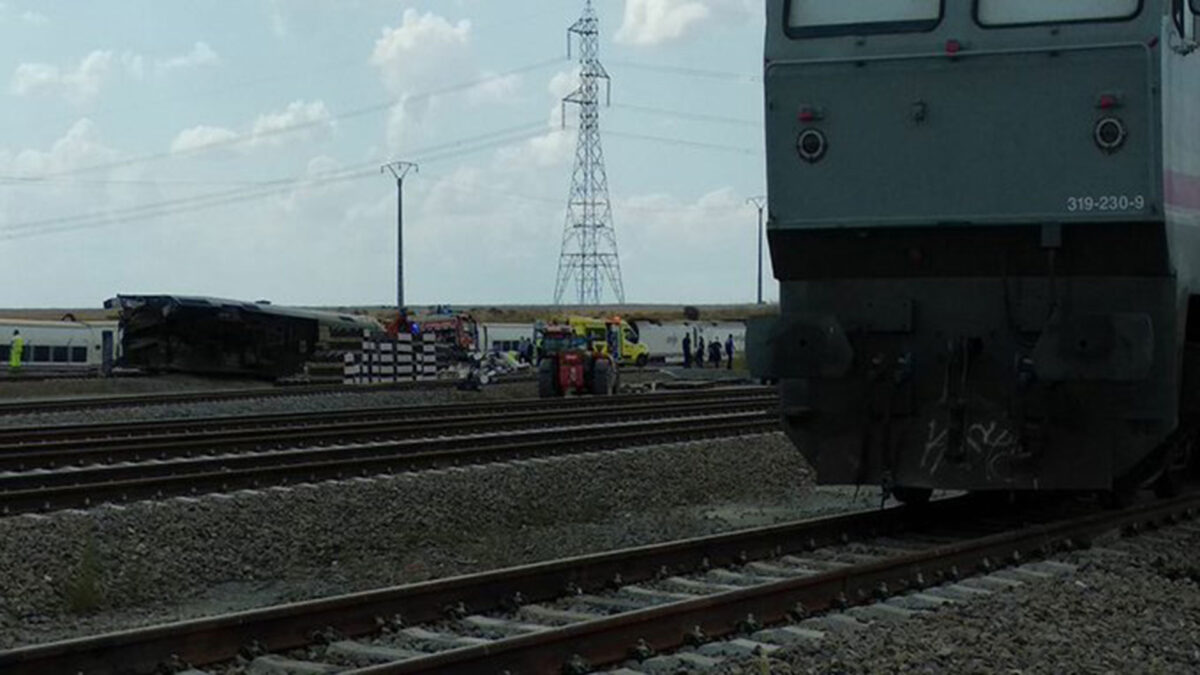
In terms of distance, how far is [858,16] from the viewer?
10859 mm

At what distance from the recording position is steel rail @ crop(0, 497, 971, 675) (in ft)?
21.8

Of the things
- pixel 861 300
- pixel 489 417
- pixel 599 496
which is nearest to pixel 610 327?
pixel 489 417

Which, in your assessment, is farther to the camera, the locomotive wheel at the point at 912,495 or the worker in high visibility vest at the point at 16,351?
the worker in high visibility vest at the point at 16,351

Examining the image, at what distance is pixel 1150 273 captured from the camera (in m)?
10.4

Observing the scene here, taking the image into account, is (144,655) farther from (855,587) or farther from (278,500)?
(278,500)

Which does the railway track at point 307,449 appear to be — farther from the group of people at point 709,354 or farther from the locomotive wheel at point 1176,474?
the group of people at point 709,354

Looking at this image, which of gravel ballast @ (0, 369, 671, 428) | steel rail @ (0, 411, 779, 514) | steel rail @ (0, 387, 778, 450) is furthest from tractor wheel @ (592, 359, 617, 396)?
steel rail @ (0, 411, 779, 514)

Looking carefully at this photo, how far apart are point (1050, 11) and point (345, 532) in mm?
6443

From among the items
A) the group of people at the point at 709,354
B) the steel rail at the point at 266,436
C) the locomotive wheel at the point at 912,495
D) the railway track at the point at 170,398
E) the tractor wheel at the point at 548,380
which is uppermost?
the group of people at the point at 709,354

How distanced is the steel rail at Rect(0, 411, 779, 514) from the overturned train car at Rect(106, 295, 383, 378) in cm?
2432

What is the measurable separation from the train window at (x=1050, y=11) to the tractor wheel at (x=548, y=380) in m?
22.7

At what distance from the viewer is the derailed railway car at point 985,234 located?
33.6 feet

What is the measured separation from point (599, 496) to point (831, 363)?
4424 mm

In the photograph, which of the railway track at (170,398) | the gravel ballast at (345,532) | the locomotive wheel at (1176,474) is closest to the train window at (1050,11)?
the locomotive wheel at (1176,474)
